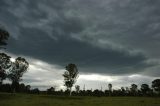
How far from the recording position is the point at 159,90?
182000mm

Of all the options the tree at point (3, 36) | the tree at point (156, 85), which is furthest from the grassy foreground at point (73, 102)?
the tree at point (156, 85)

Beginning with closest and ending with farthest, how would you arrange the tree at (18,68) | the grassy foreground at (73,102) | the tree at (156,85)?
1. the grassy foreground at (73,102)
2. the tree at (18,68)
3. the tree at (156,85)

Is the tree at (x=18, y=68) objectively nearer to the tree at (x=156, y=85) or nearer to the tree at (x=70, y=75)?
the tree at (x=70, y=75)

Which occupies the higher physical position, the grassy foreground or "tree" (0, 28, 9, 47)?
"tree" (0, 28, 9, 47)

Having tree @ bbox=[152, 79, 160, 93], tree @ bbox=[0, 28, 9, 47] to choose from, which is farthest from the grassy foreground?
tree @ bbox=[152, 79, 160, 93]

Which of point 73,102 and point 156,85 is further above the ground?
point 156,85

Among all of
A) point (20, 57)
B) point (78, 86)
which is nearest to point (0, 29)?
point (20, 57)

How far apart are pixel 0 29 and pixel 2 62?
1172 inches

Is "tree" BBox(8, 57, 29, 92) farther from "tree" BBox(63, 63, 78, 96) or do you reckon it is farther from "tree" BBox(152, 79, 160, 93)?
"tree" BBox(152, 79, 160, 93)

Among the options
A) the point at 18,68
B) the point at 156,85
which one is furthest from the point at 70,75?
the point at 156,85

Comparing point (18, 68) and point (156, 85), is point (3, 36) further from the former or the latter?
A: point (156, 85)

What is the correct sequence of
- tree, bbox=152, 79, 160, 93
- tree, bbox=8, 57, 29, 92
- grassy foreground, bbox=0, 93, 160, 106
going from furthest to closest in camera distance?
tree, bbox=152, 79, 160, 93 → tree, bbox=8, 57, 29, 92 → grassy foreground, bbox=0, 93, 160, 106

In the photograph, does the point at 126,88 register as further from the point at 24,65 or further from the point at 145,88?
the point at 24,65

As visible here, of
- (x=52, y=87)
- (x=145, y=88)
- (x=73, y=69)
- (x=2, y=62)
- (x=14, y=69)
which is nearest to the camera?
(x=2, y=62)
